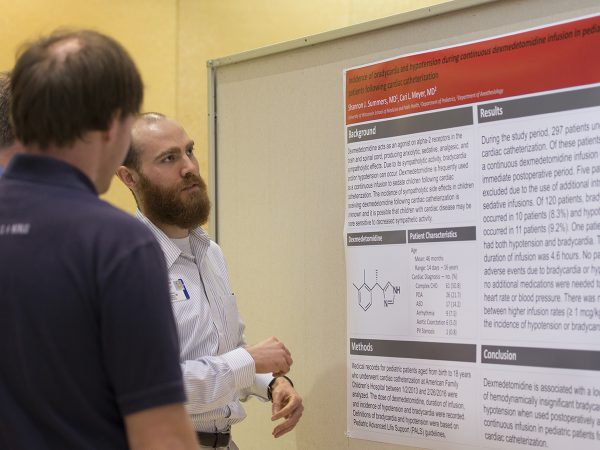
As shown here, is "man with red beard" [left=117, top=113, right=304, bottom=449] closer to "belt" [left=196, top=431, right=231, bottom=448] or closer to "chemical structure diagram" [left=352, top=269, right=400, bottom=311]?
"belt" [left=196, top=431, right=231, bottom=448]

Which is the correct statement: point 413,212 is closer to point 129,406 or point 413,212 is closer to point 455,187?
point 455,187

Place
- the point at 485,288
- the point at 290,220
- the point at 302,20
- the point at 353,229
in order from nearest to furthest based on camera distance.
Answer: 1. the point at 485,288
2. the point at 353,229
3. the point at 290,220
4. the point at 302,20

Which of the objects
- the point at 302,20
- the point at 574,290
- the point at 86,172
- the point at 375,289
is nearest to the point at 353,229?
the point at 375,289

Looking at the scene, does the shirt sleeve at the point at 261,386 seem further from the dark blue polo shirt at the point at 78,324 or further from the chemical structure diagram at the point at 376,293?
the dark blue polo shirt at the point at 78,324

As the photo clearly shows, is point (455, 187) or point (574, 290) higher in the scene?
point (455, 187)

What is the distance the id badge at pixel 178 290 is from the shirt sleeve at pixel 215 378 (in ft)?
0.73

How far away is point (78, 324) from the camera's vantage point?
1092mm

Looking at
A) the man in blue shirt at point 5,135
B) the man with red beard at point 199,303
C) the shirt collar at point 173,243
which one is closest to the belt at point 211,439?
the man with red beard at point 199,303

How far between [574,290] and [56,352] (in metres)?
1.34

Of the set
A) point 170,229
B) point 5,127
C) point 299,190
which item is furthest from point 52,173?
point 299,190

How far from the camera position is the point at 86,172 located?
1.19 meters

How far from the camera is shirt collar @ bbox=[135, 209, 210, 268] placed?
2.34m

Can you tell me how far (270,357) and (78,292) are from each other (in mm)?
1179

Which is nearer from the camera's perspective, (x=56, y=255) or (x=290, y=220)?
(x=56, y=255)
